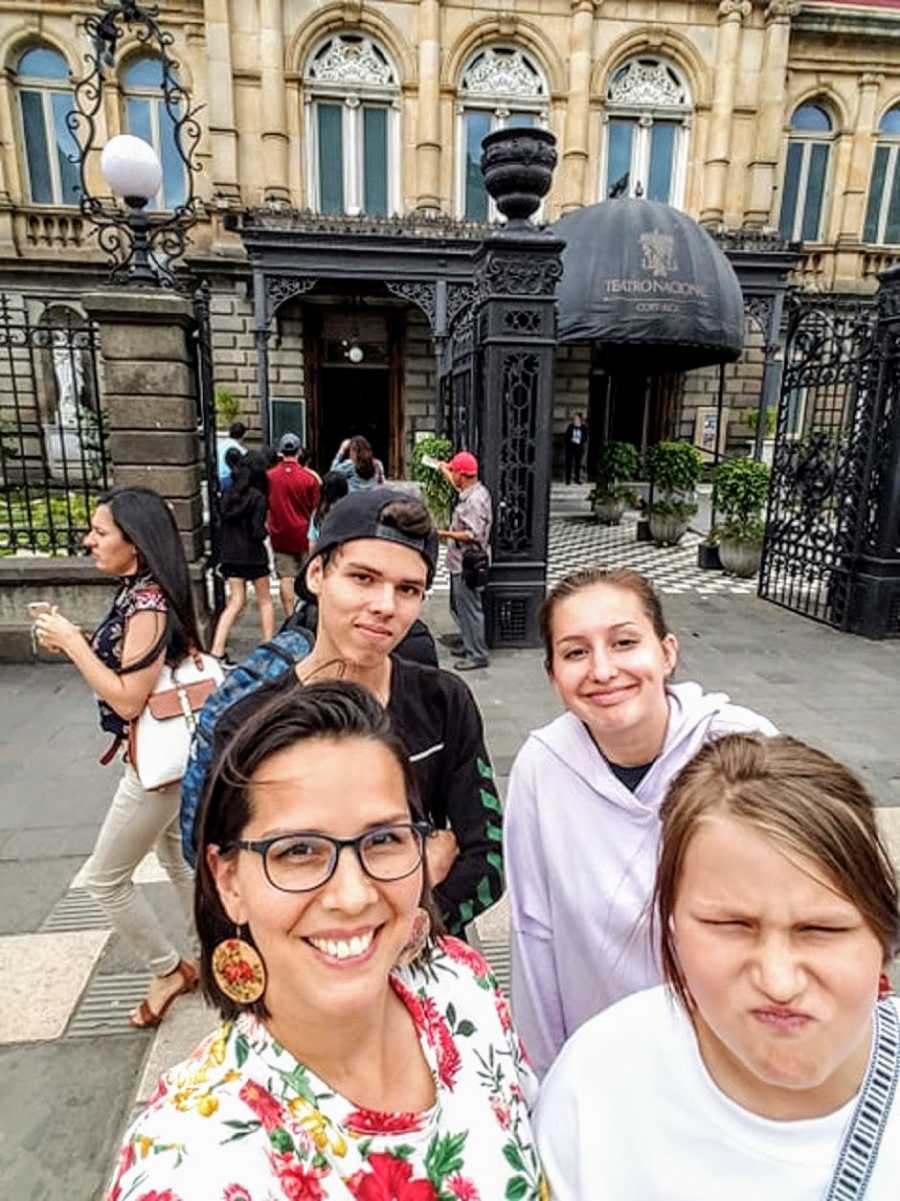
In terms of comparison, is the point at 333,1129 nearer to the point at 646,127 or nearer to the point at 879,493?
the point at 879,493

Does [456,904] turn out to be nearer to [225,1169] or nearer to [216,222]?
[225,1169]

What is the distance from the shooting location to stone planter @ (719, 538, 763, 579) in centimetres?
991

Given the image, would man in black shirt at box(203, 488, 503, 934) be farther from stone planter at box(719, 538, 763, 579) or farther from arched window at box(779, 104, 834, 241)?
arched window at box(779, 104, 834, 241)

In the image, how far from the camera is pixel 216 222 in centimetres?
1617

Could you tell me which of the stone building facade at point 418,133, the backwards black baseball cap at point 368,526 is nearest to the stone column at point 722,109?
the stone building facade at point 418,133

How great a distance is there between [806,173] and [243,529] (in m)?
19.4

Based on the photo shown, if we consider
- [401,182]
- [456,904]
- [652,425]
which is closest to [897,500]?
[456,904]

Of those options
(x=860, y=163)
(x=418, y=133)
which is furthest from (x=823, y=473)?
(x=860, y=163)

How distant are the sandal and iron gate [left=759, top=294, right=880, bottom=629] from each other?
702 centimetres

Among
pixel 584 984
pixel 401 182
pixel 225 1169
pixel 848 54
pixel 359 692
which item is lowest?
pixel 584 984

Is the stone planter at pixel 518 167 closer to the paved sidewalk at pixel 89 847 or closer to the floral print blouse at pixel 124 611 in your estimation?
the paved sidewalk at pixel 89 847

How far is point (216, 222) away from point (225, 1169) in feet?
60.8

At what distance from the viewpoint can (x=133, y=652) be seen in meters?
2.27

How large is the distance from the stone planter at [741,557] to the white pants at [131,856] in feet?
29.8
